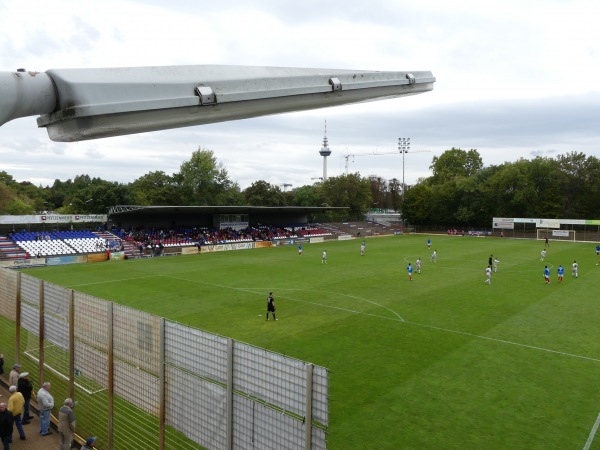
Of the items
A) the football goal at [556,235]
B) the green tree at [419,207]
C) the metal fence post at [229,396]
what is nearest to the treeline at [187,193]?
the green tree at [419,207]

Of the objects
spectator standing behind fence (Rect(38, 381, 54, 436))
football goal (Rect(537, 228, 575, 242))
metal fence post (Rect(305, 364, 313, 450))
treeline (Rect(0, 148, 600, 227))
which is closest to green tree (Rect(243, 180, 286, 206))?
treeline (Rect(0, 148, 600, 227))

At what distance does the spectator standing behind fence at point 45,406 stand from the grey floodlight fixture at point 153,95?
24.0 ft

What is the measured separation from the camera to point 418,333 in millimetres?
18156

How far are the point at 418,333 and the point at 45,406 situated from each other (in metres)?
13.4

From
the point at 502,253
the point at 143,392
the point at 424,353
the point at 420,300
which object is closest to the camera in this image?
the point at 143,392

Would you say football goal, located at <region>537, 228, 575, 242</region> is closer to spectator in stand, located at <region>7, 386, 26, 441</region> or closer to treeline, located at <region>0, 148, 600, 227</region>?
treeline, located at <region>0, 148, 600, 227</region>

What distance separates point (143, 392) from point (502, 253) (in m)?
46.7

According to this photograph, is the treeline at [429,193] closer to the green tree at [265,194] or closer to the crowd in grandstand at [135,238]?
the green tree at [265,194]

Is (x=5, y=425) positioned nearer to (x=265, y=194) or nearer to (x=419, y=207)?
(x=419, y=207)

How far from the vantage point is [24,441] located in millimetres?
9766

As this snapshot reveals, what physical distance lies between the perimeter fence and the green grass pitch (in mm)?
3952

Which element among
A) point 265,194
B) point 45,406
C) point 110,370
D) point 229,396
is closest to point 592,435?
point 229,396

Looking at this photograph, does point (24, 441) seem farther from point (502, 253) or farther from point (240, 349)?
point (502, 253)

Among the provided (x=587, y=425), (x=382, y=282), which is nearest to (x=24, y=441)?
(x=587, y=425)
